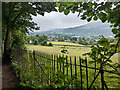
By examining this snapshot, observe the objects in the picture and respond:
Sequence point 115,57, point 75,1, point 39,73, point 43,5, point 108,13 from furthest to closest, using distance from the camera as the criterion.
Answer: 1. point 43,5
2. point 39,73
3. point 115,57
4. point 108,13
5. point 75,1

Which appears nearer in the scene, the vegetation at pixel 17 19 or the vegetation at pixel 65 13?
the vegetation at pixel 65 13

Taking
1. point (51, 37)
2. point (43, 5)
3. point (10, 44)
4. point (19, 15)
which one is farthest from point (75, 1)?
point (10, 44)

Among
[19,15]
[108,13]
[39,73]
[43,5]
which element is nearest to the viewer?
[108,13]

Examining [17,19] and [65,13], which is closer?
[65,13]

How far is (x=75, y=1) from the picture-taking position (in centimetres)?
102

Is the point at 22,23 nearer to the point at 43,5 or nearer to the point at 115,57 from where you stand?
the point at 43,5

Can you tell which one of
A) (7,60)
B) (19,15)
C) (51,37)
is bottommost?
(7,60)

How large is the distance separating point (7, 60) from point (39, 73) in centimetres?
470

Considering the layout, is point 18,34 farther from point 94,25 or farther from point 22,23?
point 94,25

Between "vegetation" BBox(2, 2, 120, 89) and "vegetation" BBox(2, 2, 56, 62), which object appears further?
"vegetation" BBox(2, 2, 56, 62)

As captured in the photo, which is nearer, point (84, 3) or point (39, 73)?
point (84, 3)

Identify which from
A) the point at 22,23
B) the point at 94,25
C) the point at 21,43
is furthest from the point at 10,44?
the point at 94,25

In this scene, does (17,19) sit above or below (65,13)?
above

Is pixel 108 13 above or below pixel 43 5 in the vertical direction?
A: below
